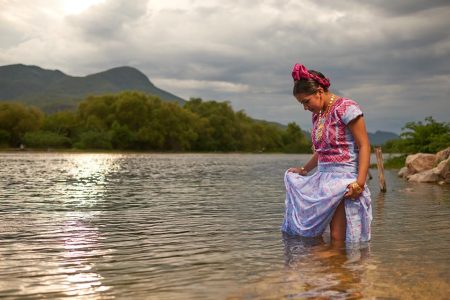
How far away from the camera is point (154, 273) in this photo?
691cm

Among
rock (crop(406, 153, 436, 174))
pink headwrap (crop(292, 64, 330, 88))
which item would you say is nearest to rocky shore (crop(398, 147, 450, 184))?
rock (crop(406, 153, 436, 174))

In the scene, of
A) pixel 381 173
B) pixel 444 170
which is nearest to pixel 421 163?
pixel 444 170

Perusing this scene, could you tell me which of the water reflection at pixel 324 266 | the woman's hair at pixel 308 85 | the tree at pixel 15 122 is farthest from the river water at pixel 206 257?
the tree at pixel 15 122

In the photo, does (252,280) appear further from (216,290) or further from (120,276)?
(120,276)

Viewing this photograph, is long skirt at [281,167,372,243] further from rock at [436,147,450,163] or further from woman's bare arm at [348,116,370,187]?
rock at [436,147,450,163]

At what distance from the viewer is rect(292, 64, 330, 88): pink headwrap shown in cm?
771

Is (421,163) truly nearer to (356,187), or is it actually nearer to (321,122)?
(321,122)

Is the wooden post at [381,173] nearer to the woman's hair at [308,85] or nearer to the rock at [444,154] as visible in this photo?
the rock at [444,154]

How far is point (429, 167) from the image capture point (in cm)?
3444

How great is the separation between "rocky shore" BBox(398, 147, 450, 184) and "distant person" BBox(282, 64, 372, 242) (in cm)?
2284

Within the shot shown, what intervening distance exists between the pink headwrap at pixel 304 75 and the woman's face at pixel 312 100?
0.53 ft

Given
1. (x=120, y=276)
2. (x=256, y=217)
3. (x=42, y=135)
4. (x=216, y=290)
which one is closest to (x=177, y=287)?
(x=216, y=290)

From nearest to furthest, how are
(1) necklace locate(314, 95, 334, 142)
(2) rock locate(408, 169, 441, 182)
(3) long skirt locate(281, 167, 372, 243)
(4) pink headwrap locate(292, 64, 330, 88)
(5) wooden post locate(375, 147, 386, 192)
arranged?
1. (4) pink headwrap locate(292, 64, 330, 88)
2. (3) long skirt locate(281, 167, 372, 243)
3. (1) necklace locate(314, 95, 334, 142)
4. (5) wooden post locate(375, 147, 386, 192)
5. (2) rock locate(408, 169, 441, 182)

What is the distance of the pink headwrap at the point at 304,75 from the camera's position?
7.71 m
